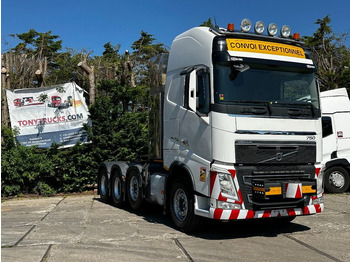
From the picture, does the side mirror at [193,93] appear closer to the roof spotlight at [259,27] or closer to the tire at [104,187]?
the roof spotlight at [259,27]

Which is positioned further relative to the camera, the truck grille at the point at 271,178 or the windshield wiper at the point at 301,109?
the windshield wiper at the point at 301,109

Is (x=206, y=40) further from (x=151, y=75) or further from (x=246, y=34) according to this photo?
(x=151, y=75)

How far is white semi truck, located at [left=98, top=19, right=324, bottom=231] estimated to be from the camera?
6023mm

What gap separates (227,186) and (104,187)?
557cm

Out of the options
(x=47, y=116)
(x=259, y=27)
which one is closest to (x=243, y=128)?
(x=259, y=27)

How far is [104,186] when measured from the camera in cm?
1073

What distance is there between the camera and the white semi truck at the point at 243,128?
19.8 feet

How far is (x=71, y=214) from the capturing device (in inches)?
347

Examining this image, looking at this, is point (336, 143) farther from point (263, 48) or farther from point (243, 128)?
point (243, 128)

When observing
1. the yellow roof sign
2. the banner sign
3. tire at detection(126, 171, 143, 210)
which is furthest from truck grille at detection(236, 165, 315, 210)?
the banner sign

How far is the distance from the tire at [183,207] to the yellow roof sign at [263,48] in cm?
253

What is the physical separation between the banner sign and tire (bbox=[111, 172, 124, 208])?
Result: 356 cm

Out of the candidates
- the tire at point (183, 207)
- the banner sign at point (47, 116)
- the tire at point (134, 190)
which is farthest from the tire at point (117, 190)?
the banner sign at point (47, 116)

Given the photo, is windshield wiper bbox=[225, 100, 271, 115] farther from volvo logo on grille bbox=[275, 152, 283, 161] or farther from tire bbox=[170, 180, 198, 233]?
tire bbox=[170, 180, 198, 233]
